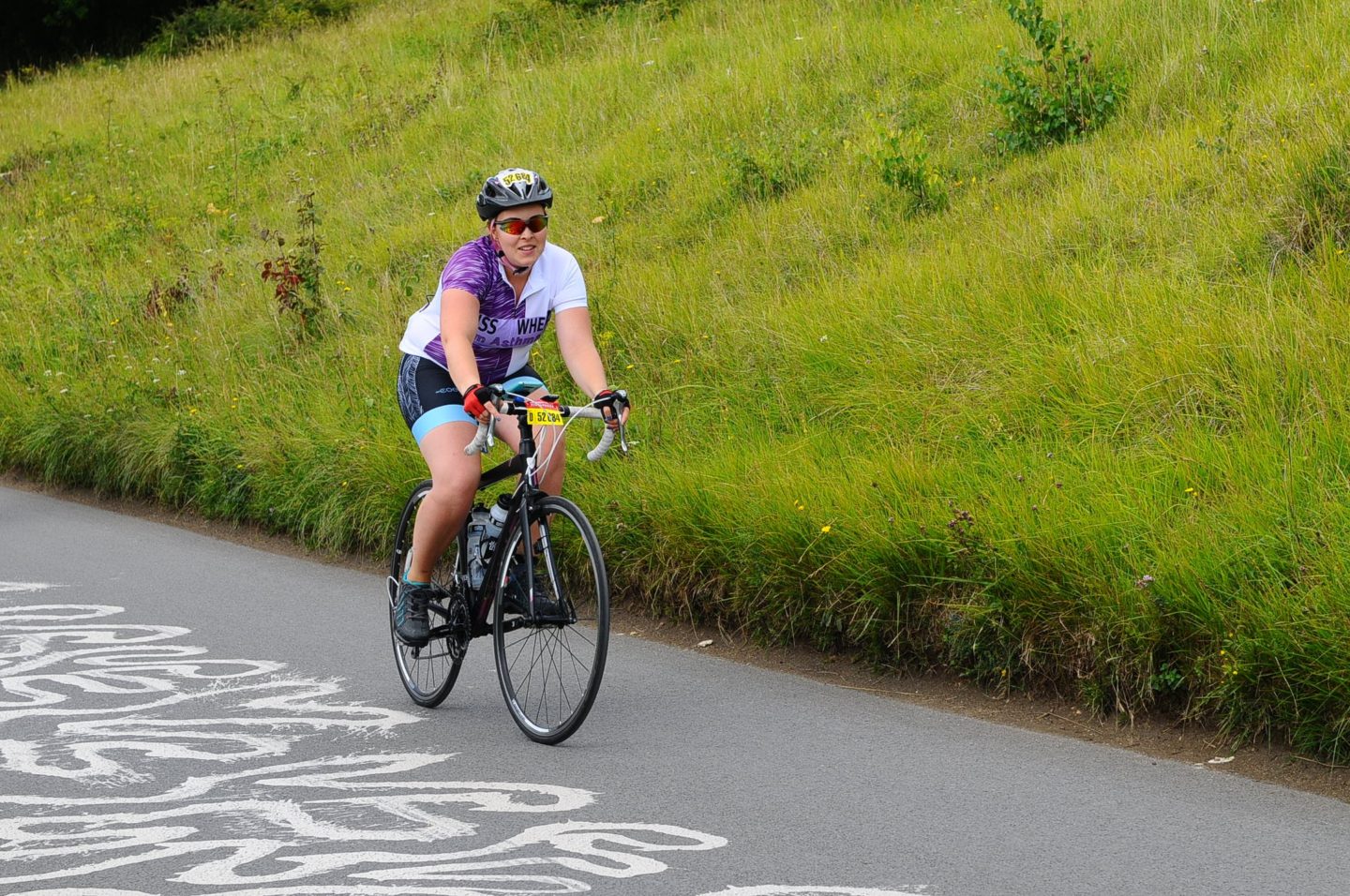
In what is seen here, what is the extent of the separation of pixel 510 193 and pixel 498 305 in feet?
1.43

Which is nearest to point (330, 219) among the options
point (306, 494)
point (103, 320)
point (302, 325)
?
point (103, 320)

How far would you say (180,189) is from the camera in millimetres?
19047

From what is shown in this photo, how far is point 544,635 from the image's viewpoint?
636cm

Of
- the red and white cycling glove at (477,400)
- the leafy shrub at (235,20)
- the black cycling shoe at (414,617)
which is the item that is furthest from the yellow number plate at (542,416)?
the leafy shrub at (235,20)

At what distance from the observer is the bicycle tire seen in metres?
6.33

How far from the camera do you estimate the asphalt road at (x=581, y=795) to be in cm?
437

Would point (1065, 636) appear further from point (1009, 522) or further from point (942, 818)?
point (942, 818)

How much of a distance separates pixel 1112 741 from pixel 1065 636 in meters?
0.48

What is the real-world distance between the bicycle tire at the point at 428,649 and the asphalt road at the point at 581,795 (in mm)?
97

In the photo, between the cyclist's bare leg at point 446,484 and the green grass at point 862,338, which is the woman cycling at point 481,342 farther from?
the green grass at point 862,338

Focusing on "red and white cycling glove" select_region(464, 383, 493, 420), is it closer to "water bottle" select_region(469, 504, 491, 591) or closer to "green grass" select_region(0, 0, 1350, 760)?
"water bottle" select_region(469, 504, 491, 591)

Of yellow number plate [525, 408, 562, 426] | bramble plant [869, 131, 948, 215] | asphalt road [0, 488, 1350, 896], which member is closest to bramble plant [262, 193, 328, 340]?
bramble plant [869, 131, 948, 215]

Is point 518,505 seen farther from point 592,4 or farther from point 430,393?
point 592,4

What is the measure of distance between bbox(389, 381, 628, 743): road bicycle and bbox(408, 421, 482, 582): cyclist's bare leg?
0.13 metres
